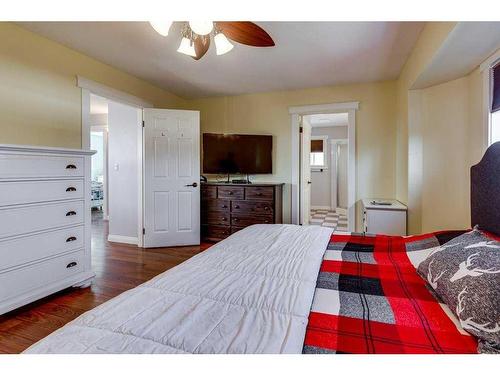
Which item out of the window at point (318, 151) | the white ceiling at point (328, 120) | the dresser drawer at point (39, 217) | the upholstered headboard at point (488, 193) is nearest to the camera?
the upholstered headboard at point (488, 193)

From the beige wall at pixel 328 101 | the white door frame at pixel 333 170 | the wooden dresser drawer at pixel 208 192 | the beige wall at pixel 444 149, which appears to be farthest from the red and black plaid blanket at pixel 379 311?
the white door frame at pixel 333 170

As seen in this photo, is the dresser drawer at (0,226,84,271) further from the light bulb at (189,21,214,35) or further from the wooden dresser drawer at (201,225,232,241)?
the light bulb at (189,21,214,35)

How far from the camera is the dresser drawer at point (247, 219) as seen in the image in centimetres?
369

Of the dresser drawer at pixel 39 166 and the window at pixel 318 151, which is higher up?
the window at pixel 318 151

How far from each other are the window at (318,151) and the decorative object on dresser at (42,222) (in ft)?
19.9

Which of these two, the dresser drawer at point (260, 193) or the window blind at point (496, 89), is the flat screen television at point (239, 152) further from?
Result: the window blind at point (496, 89)

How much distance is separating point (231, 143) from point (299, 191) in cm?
128

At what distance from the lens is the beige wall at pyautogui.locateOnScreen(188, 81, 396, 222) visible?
3666 millimetres

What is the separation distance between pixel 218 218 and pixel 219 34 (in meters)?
2.56

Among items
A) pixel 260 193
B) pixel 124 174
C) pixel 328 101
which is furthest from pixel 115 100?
pixel 328 101

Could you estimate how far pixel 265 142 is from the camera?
4.11 m

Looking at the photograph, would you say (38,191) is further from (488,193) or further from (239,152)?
(488,193)
